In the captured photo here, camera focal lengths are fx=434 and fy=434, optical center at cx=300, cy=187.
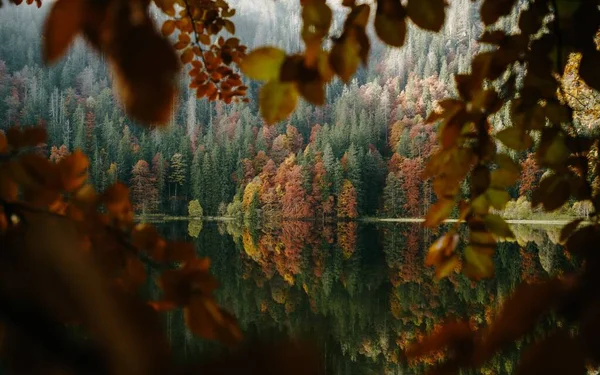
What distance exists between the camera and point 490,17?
0.40 m

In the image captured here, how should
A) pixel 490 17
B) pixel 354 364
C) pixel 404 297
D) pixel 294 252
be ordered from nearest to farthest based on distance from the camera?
1. pixel 490 17
2. pixel 354 364
3. pixel 404 297
4. pixel 294 252

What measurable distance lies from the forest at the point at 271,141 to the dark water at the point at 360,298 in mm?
8039

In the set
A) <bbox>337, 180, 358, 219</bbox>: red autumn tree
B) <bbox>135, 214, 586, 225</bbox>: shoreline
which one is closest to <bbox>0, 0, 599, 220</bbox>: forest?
<bbox>337, 180, 358, 219</bbox>: red autumn tree

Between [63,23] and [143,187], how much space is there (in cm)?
2800

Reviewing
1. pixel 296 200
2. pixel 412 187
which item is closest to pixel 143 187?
pixel 296 200

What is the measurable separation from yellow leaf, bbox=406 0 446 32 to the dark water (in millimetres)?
2760

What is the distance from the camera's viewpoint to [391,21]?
0.97ft

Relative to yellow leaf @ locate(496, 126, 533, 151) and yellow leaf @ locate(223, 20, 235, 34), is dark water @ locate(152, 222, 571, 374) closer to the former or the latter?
yellow leaf @ locate(223, 20, 235, 34)

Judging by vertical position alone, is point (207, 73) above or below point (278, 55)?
above

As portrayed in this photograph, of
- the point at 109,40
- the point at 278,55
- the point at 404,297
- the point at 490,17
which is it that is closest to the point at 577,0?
the point at 490,17

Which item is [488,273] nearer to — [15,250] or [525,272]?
[15,250]

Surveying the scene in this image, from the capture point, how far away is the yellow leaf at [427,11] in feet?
0.91

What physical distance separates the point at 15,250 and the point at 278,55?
0.18 m

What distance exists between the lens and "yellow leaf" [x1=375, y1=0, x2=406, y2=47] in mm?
290
